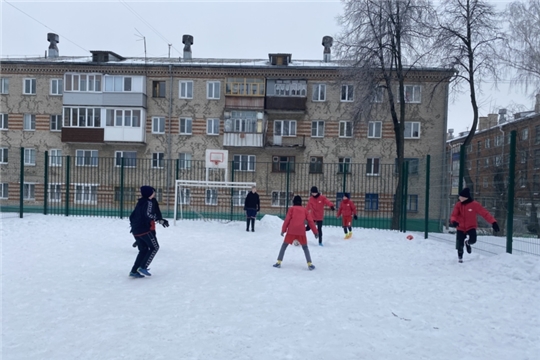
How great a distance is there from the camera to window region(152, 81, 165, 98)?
34444mm

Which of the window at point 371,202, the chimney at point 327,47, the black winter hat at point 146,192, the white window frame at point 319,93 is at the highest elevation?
the chimney at point 327,47

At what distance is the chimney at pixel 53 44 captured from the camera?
39750 mm

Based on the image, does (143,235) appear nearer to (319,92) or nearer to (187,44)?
(319,92)

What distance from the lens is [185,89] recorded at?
3434cm

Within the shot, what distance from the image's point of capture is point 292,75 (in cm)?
3359

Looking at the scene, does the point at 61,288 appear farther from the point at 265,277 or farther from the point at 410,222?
the point at 410,222

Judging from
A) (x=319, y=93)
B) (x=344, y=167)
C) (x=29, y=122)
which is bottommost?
(x=344, y=167)

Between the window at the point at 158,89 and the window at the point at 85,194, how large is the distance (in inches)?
604

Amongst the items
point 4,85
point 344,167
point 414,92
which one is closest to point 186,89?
point 4,85

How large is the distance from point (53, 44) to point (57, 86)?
789cm

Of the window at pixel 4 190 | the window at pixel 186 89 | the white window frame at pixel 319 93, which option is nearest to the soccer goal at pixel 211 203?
the window at pixel 4 190

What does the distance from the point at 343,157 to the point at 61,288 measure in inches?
1117

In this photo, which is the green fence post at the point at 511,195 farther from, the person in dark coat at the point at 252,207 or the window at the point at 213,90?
the window at the point at 213,90

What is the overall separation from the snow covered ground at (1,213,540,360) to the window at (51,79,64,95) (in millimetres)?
26870
